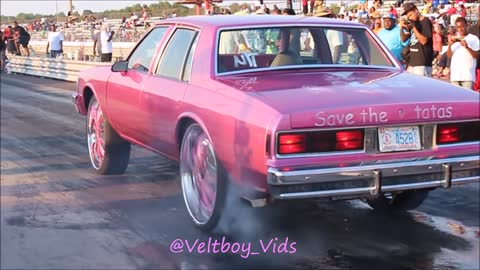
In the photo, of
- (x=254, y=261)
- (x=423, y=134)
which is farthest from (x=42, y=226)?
(x=423, y=134)

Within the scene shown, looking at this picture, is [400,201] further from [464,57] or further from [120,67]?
[464,57]

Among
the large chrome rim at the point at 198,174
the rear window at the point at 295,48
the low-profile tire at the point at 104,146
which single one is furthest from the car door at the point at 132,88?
the rear window at the point at 295,48

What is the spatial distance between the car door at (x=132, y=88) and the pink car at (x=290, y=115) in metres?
0.02

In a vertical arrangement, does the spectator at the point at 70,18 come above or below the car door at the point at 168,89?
below

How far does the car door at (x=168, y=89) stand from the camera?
19.0 feet

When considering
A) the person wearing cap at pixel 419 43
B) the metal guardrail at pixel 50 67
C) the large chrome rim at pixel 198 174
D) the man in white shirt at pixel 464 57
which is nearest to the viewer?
the large chrome rim at pixel 198 174

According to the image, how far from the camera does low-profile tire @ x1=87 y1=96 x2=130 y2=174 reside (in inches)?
286

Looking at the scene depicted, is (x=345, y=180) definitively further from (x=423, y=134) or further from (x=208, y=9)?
(x=208, y=9)

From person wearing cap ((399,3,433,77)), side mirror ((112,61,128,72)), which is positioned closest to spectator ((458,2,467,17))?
person wearing cap ((399,3,433,77))

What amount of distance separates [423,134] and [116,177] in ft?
11.6

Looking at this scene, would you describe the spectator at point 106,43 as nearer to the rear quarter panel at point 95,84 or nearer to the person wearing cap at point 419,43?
the person wearing cap at point 419,43

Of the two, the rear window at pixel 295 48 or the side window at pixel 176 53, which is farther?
the side window at pixel 176 53

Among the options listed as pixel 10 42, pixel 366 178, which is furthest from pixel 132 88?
pixel 10 42

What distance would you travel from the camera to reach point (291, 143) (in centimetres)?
451
